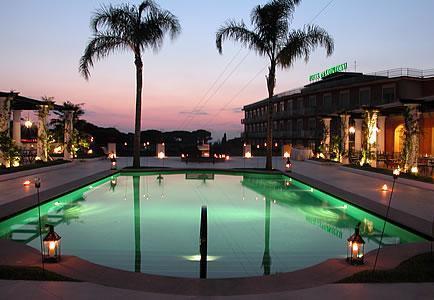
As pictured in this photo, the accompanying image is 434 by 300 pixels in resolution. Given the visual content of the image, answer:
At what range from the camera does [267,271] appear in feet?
20.9

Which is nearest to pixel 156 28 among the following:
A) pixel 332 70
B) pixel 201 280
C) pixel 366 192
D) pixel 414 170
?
pixel 366 192

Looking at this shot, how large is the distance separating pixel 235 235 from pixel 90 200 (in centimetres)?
586

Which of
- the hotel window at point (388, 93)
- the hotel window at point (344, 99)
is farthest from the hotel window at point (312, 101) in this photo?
the hotel window at point (388, 93)

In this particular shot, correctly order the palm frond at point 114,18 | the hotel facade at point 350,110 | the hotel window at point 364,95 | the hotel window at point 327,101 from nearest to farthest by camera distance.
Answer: the palm frond at point 114,18, the hotel facade at point 350,110, the hotel window at point 364,95, the hotel window at point 327,101

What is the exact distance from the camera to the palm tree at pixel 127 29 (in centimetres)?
1814

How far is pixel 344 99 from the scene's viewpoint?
39.9m

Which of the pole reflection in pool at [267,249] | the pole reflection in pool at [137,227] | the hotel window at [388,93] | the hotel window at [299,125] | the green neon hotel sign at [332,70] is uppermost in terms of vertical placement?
the green neon hotel sign at [332,70]

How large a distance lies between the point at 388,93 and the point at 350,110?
14.5 meters

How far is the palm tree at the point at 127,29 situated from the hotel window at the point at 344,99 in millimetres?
25022

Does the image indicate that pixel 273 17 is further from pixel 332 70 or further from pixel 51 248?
pixel 332 70

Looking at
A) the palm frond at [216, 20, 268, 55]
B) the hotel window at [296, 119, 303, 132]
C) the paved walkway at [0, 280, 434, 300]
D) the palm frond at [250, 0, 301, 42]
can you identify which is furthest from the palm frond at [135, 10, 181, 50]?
the hotel window at [296, 119, 303, 132]

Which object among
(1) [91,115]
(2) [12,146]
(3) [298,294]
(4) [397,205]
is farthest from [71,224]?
(1) [91,115]

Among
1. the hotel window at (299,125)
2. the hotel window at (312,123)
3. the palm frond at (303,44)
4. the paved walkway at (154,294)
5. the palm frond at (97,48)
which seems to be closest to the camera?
the paved walkway at (154,294)

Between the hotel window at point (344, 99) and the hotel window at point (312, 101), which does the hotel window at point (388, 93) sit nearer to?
the hotel window at point (344, 99)
